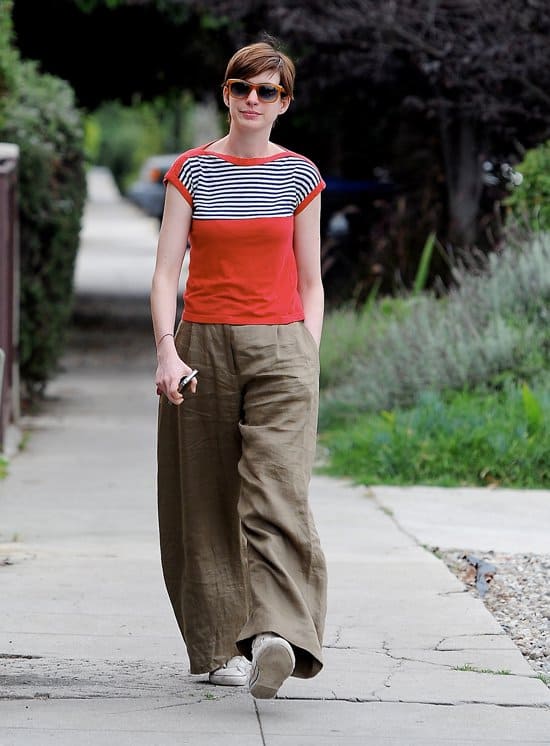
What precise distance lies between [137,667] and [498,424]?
4024 mm

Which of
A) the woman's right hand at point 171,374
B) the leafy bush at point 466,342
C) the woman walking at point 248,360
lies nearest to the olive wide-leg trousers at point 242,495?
the woman walking at point 248,360

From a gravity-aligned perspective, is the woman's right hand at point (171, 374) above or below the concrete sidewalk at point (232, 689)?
above

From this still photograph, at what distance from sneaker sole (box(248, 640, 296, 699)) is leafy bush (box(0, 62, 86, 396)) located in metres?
6.53

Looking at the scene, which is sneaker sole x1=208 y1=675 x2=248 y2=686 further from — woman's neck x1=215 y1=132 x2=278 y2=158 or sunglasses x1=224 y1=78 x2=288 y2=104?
sunglasses x1=224 y1=78 x2=288 y2=104

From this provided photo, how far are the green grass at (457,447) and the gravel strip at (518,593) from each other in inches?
66.1

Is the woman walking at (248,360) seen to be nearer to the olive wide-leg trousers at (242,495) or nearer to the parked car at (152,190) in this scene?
the olive wide-leg trousers at (242,495)

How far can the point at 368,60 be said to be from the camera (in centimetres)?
1305

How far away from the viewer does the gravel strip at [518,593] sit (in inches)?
203

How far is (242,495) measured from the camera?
425 centimetres

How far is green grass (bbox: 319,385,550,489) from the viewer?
8.09m

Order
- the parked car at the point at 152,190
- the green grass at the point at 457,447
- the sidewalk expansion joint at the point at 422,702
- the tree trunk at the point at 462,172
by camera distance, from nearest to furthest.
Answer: the sidewalk expansion joint at the point at 422,702, the green grass at the point at 457,447, the tree trunk at the point at 462,172, the parked car at the point at 152,190

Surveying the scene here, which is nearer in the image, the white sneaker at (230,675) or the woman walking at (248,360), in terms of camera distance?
the woman walking at (248,360)

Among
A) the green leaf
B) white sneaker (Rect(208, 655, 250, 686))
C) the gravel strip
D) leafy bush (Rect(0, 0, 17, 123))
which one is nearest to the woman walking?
white sneaker (Rect(208, 655, 250, 686))

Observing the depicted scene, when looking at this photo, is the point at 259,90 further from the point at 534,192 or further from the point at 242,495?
the point at 534,192
